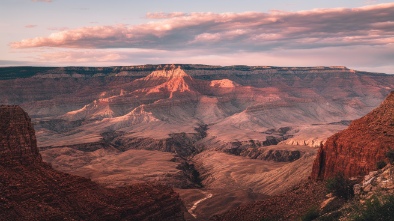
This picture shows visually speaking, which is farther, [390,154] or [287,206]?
[287,206]

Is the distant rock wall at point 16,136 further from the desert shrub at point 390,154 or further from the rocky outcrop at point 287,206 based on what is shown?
the desert shrub at point 390,154

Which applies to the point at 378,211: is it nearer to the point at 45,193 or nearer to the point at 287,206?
the point at 287,206

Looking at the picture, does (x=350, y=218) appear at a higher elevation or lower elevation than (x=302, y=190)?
higher

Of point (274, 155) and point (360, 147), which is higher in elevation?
point (360, 147)

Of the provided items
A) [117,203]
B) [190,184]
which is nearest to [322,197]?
[117,203]

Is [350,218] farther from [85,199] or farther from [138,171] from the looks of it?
[138,171]

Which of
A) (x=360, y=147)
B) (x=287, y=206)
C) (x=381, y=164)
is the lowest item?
(x=287, y=206)

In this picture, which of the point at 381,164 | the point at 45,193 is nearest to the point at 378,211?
the point at 381,164

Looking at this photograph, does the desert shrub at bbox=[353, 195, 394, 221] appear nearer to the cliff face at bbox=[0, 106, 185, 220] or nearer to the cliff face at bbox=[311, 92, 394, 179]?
the cliff face at bbox=[311, 92, 394, 179]

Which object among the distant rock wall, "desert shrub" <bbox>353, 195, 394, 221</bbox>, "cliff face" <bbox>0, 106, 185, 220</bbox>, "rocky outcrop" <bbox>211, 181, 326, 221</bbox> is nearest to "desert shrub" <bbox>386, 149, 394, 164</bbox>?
"rocky outcrop" <bbox>211, 181, 326, 221</bbox>
